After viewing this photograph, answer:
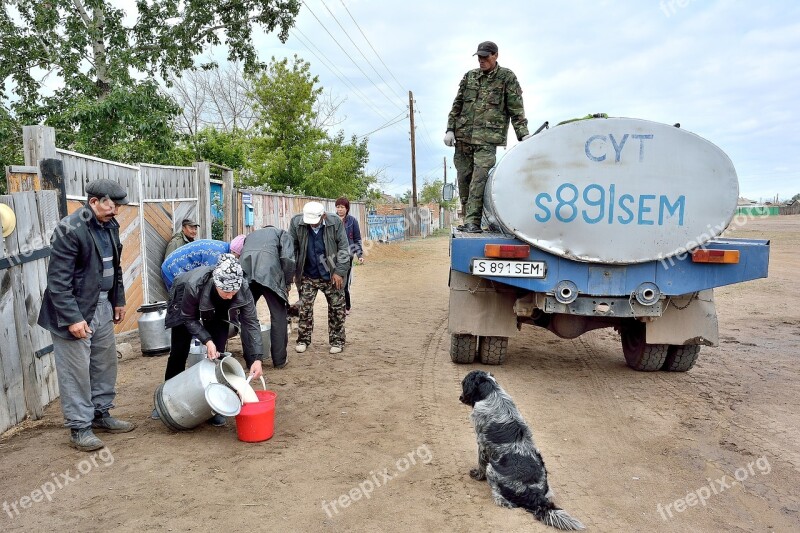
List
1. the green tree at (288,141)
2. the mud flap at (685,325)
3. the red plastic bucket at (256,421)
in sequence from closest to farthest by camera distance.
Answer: the red plastic bucket at (256,421), the mud flap at (685,325), the green tree at (288,141)

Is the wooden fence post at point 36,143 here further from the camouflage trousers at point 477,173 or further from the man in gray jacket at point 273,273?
the camouflage trousers at point 477,173

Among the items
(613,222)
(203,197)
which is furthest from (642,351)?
(203,197)

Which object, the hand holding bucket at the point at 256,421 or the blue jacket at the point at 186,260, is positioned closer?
the hand holding bucket at the point at 256,421

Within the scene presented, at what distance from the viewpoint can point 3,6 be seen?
13.3m

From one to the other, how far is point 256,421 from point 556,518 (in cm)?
223

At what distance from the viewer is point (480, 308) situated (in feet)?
19.6

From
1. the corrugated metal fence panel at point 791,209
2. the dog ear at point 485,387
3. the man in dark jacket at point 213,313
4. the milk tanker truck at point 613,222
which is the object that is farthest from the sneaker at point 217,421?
the corrugated metal fence panel at point 791,209

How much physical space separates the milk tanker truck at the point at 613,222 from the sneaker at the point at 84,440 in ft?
10.9

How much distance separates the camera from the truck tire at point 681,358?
6098 mm

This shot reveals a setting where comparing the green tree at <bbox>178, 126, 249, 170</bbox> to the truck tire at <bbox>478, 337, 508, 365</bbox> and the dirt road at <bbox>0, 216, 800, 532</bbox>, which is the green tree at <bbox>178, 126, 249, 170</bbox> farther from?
the truck tire at <bbox>478, 337, 508, 365</bbox>

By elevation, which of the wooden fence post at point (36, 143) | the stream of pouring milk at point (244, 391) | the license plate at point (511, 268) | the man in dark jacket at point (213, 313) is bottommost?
the stream of pouring milk at point (244, 391)

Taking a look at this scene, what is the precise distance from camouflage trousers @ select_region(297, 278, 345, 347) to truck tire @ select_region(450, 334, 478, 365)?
1.55 meters

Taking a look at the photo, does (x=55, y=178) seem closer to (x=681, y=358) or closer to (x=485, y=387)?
(x=485, y=387)

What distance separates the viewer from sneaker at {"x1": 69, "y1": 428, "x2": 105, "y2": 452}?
4.18 meters
